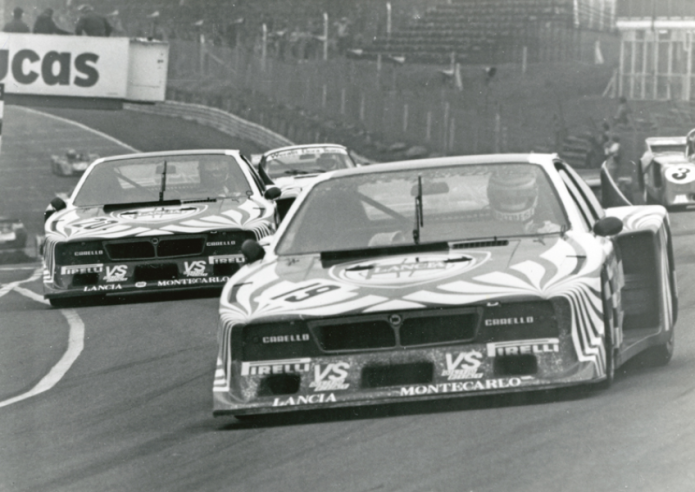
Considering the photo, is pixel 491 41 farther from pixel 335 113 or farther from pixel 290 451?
pixel 290 451

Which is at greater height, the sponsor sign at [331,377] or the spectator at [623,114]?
the spectator at [623,114]

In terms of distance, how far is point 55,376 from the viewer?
860 centimetres

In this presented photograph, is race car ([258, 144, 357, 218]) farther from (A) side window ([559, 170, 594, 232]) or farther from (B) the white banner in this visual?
(A) side window ([559, 170, 594, 232])

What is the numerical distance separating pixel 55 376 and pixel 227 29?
37430mm

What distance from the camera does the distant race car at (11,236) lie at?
28730 millimetres

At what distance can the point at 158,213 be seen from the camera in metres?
12.0

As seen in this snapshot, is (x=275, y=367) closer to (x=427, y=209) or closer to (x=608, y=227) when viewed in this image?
(x=427, y=209)

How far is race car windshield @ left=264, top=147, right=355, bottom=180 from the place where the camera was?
19.7 metres

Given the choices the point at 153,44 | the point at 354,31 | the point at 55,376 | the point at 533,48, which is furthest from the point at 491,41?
the point at 55,376

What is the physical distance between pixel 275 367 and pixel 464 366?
2.58ft

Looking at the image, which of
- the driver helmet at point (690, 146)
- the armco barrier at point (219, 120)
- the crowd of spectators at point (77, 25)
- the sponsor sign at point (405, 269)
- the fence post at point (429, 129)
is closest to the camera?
the sponsor sign at point (405, 269)

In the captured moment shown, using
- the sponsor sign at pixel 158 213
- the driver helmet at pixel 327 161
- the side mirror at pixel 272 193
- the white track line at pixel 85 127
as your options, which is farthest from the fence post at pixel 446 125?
the sponsor sign at pixel 158 213

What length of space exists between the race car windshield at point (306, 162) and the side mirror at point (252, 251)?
41.6 ft

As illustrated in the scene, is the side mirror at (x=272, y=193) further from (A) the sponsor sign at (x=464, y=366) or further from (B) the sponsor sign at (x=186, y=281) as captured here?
(A) the sponsor sign at (x=464, y=366)
